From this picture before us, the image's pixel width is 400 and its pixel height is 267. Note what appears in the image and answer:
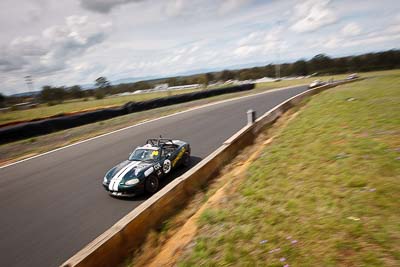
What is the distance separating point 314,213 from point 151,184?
4559mm

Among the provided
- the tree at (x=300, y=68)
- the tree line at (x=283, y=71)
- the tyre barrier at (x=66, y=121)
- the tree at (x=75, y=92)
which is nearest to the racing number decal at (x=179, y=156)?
the tyre barrier at (x=66, y=121)

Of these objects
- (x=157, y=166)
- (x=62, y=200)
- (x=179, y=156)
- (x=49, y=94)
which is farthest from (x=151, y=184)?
(x=49, y=94)

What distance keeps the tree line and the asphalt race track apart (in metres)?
62.3

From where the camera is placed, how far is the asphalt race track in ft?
17.8

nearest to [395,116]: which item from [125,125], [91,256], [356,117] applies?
[356,117]

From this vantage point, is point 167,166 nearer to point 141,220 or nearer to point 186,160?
point 186,160

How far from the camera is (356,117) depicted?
9.98m

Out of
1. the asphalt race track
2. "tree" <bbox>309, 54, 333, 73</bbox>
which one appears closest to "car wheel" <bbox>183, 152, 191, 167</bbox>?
the asphalt race track

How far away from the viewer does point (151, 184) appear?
24.7 ft

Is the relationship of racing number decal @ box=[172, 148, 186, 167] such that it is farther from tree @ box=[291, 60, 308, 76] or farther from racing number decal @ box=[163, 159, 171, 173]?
tree @ box=[291, 60, 308, 76]

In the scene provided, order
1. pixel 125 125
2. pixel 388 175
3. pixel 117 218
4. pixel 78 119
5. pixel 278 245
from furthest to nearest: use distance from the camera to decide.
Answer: pixel 78 119
pixel 125 125
pixel 117 218
pixel 388 175
pixel 278 245

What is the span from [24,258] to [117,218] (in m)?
1.82

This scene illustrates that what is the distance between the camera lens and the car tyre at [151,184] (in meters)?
7.40

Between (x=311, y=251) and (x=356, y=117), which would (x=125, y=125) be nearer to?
(x=356, y=117)
